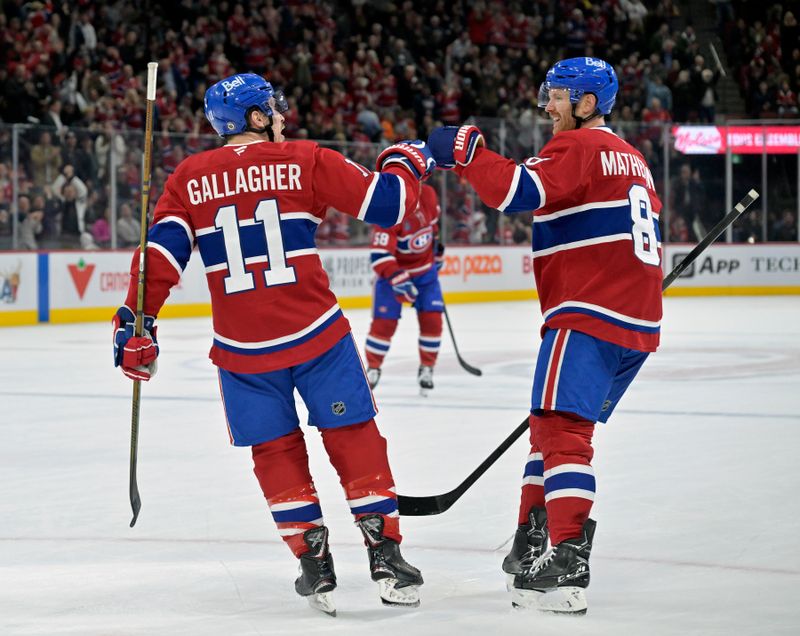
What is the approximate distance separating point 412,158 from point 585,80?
1.48ft

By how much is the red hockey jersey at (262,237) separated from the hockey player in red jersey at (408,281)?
4.51 metres

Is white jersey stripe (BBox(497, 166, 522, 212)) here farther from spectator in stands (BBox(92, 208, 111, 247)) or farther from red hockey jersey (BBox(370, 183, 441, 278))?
spectator in stands (BBox(92, 208, 111, 247))

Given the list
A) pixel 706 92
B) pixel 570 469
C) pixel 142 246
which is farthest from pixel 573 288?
pixel 706 92

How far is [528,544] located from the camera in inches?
133

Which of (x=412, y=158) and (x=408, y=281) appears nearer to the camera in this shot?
(x=412, y=158)

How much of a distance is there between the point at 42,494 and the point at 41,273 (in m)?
8.22

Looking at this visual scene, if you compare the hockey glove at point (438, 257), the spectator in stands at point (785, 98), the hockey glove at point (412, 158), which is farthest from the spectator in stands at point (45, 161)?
the spectator in stands at point (785, 98)

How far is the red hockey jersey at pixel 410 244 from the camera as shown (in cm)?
781

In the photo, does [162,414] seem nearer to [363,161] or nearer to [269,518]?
[269,518]

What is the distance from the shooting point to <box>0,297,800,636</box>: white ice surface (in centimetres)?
306

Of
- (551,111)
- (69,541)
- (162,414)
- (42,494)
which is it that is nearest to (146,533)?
(69,541)

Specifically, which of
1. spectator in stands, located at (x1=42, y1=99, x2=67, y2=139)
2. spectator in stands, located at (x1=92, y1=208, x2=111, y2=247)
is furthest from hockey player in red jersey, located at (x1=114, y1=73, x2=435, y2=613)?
spectator in stands, located at (x1=42, y1=99, x2=67, y2=139)

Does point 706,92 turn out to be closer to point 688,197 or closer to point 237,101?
point 688,197

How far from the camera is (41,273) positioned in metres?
12.5
